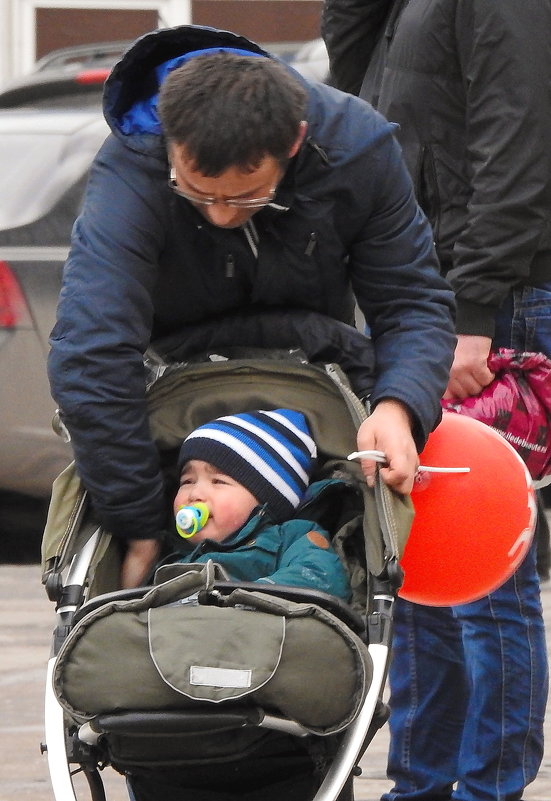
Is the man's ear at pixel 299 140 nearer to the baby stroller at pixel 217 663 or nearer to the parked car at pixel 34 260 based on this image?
the baby stroller at pixel 217 663

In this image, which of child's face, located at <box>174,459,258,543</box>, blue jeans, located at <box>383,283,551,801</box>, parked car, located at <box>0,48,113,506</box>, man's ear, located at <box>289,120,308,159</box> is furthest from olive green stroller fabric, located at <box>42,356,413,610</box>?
parked car, located at <box>0,48,113,506</box>

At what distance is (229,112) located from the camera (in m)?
2.78

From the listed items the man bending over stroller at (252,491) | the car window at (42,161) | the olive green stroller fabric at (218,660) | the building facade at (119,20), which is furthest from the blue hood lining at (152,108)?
the building facade at (119,20)

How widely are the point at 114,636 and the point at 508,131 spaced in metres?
1.48

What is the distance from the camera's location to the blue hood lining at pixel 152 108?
298 centimetres

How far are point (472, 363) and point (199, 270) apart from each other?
75cm

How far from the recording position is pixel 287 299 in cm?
314

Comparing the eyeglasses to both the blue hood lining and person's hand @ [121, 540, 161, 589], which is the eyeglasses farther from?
person's hand @ [121, 540, 161, 589]

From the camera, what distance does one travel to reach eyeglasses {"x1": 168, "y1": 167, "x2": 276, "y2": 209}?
2.85 meters

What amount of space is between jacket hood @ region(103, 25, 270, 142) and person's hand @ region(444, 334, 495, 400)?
32.8 inches

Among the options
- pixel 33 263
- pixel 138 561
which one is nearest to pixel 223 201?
pixel 138 561

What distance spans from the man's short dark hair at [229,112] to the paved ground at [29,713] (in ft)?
5.96

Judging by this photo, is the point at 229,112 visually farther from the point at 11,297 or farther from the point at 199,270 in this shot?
the point at 11,297

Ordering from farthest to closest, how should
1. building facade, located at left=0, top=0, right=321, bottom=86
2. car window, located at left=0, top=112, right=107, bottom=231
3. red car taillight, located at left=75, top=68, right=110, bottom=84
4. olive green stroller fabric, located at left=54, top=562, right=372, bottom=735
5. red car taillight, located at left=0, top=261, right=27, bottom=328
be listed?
1. building facade, located at left=0, top=0, right=321, bottom=86
2. red car taillight, located at left=75, top=68, right=110, bottom=84
3. car window, located at left=0, top=112, right=107, bottom=231
4. red car taillight, located at left=0, top=261, right=27, bottom=328
5. olive green stroller fabric, located at left=54, top=562, right=372, bottom=735
